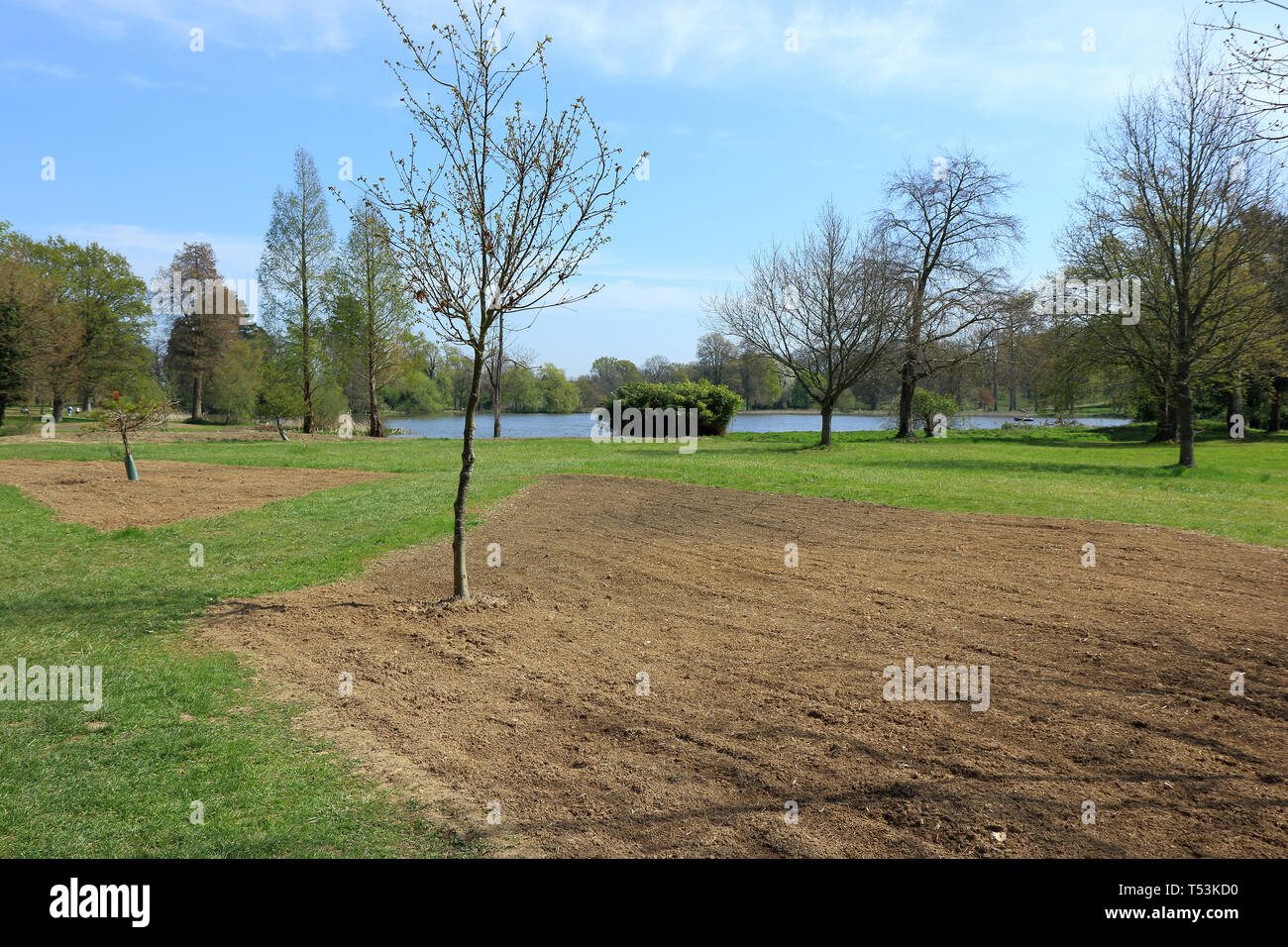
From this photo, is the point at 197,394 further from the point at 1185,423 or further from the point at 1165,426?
the point at 1165,426

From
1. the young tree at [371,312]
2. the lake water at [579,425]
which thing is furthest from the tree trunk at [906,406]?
the young tree at [371,312]

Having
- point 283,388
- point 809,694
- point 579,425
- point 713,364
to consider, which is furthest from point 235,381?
point 809,694

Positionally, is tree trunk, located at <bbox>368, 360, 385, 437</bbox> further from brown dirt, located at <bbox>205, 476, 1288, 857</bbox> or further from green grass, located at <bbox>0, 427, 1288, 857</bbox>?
brown dirt, located at <bbox>205, 476, 1288, 857</bbox>

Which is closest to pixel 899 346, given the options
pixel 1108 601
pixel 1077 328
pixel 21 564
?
pixel 1077 328

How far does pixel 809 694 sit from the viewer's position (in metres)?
5.37

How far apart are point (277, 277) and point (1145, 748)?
135 feet

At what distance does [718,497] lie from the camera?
48.6 feet

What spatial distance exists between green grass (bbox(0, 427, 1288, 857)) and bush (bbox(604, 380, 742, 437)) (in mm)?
12730

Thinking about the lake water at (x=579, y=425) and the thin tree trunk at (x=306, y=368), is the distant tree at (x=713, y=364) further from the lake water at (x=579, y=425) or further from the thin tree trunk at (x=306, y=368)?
the thin tree trunk at (x=306, y=368)

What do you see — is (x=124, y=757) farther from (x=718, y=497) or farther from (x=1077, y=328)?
(x=1077, y=328)

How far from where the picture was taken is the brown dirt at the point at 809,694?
379 centimetres

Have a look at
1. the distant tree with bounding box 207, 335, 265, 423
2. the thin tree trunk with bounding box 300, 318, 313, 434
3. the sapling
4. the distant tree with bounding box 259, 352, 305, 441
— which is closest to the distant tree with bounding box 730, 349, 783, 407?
the thin tree trunk with bounding box 300, 318, 313, 434

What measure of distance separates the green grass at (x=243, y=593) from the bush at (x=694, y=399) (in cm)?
1273

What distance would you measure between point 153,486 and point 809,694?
15.6 meters
